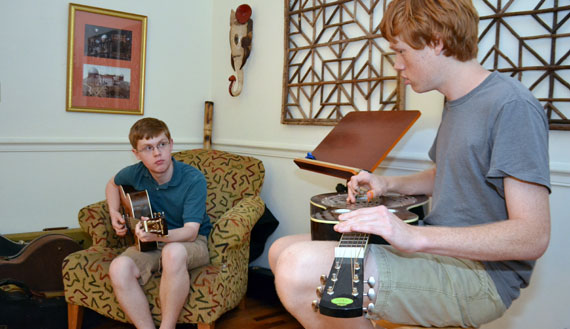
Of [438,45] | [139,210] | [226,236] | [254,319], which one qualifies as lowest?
[254,319]

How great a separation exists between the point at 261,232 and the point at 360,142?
1.20 m

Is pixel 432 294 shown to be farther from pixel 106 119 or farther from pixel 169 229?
pixel 106 119

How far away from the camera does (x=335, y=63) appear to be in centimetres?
259

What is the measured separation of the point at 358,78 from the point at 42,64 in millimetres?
1869

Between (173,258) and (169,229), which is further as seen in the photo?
(169,229)

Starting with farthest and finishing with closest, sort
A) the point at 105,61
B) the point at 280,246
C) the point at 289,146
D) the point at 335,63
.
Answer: the point at 105,61 < the point at 289,146 < the point at 335,63 < the point at 280,246

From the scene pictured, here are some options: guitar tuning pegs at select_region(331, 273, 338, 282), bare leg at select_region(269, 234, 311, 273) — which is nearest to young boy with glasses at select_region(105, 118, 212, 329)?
bare leg at select_region(269, 234, 311, 273)

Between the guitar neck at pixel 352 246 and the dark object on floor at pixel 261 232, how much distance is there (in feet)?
5.16

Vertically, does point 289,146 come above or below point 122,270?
above

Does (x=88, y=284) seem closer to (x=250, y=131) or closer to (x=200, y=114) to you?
(x=250, y=131)

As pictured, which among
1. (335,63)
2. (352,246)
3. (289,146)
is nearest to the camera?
(352,246)

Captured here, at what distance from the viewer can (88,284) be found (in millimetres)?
2248

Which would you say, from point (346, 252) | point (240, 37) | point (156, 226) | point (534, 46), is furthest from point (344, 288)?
point (240, 37)

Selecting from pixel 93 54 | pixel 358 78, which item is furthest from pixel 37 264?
pixel 358 78
